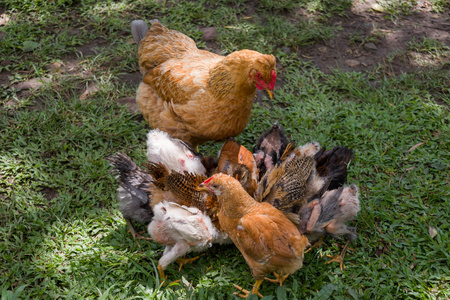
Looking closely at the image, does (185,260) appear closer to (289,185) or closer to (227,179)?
(227,179)

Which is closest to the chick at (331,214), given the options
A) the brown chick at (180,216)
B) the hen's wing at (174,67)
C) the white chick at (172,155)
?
the brown chick at (180,216)

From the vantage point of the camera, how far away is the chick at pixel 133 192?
3434mm

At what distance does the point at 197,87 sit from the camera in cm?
383

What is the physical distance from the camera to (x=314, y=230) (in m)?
3.22

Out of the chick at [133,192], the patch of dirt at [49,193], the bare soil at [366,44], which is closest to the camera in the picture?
the chick at [133,192]

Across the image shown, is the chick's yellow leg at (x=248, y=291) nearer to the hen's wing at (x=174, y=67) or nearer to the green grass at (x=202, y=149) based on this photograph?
the green grass at (x=202, y=149)

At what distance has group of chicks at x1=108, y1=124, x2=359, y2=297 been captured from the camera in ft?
9.91

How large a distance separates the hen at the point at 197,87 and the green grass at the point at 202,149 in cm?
67

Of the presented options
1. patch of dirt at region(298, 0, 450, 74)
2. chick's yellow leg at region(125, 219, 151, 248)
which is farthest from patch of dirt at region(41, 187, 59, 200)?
patch of dirt at region(298, 0, 450, 74)

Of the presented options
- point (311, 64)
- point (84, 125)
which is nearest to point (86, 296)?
point (84, 125)

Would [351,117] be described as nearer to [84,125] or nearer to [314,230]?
[314,230]

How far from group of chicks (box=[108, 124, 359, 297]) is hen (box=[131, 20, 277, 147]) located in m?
0.25

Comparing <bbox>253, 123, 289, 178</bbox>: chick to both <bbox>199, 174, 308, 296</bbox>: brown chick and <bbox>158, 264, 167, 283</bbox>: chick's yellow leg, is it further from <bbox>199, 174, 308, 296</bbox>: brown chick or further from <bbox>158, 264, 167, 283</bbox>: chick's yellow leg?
<bbox>158, 264, 167, 283</bbox>: chick's yellow leg

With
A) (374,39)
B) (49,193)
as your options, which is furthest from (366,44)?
(49,193)
